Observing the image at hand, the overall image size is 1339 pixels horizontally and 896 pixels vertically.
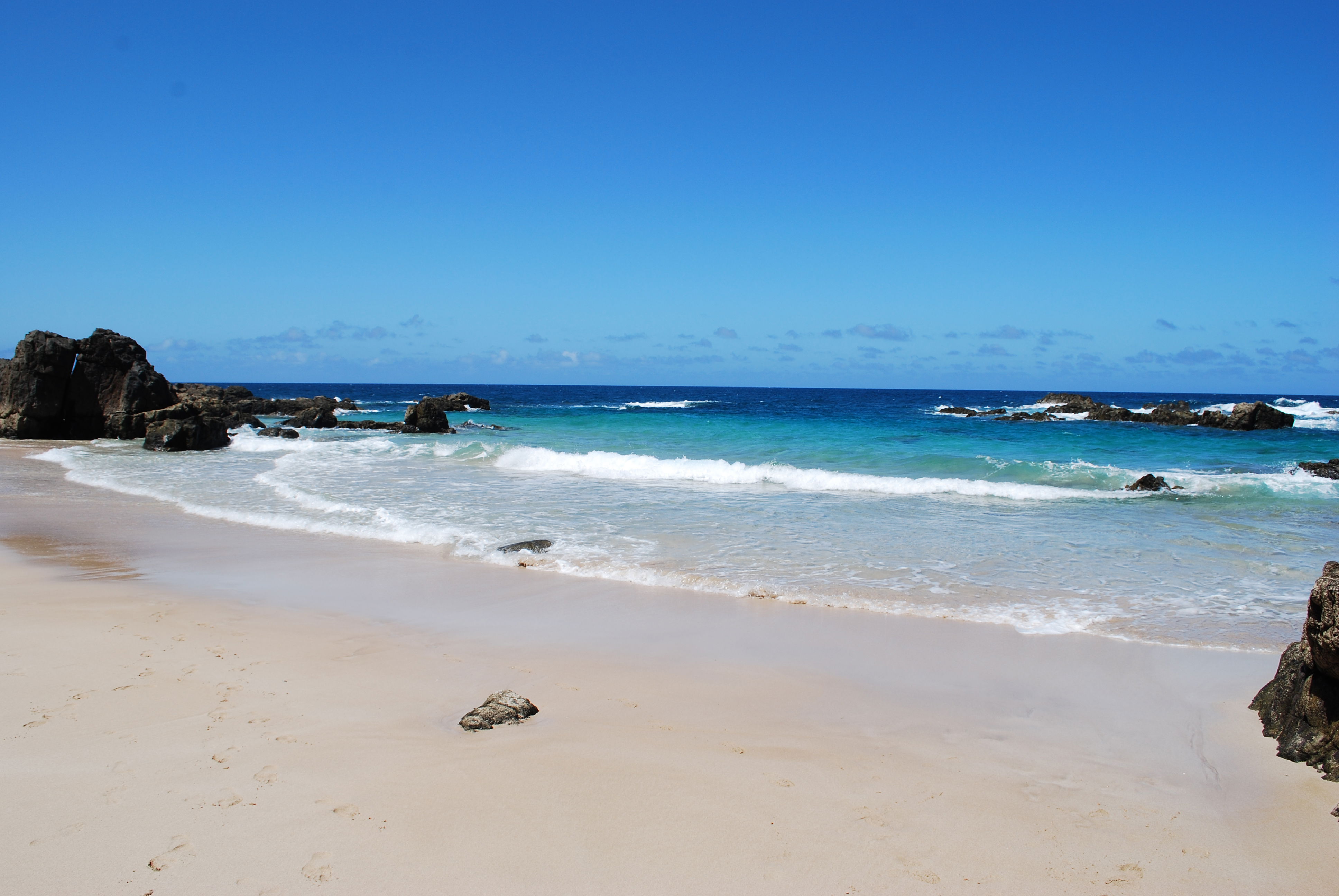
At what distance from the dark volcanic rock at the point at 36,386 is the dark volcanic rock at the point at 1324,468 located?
127ft

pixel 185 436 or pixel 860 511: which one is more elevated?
pixel 185 436

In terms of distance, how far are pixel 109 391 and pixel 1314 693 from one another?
33.8 m

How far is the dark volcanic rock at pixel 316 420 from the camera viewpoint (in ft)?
113

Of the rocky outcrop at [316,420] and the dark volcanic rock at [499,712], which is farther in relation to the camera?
the rocky outcrop at [316,420]

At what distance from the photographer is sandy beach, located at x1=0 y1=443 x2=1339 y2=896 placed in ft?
9.89

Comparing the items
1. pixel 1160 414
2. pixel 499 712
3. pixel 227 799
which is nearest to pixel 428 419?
pixel 499 712

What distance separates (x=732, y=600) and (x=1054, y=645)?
2.88 m

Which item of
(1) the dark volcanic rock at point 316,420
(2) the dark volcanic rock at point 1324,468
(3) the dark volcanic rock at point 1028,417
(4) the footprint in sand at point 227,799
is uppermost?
A: (3) the dark volcanic rock at point 1028,417

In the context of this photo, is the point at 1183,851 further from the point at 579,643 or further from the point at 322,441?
the point at 322,441

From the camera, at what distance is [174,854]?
2.95 metres

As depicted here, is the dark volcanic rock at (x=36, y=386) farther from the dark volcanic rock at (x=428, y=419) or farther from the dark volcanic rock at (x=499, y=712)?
the dark volcanic rock at (x=499, y=712)

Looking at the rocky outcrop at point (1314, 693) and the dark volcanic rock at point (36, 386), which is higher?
the dark volcanic rock at point (36, 386)

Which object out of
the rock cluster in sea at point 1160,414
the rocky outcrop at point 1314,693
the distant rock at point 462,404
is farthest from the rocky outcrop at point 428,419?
the rock cluster in sea at point 1160,414

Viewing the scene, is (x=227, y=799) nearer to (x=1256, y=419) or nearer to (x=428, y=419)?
(x=428, y=419)
